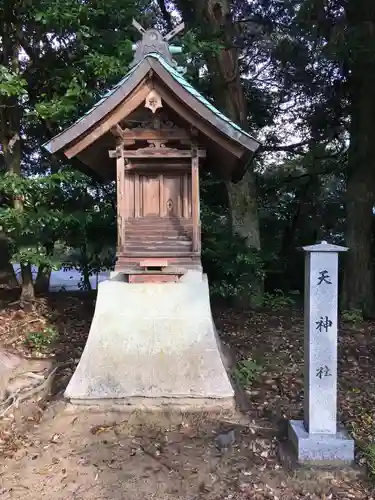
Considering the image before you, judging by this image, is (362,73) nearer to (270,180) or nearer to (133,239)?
(270,180)

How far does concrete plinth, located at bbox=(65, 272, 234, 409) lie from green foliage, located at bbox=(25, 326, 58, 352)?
2.22 meters

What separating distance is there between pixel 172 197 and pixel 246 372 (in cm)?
279

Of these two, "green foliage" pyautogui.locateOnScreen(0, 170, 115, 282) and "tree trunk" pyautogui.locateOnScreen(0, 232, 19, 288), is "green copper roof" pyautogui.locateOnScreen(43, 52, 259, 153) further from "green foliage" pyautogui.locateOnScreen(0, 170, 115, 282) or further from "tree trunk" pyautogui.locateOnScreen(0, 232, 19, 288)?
"tree trunk" pyautogui.locateOnScreen(0, 232, 19, 288)

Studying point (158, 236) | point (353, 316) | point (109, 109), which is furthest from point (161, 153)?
point (353, 316)

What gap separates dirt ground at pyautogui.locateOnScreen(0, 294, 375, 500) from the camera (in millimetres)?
3869

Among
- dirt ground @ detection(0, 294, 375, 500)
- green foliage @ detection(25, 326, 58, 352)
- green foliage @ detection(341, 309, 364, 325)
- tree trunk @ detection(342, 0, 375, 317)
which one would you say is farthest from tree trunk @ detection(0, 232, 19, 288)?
tree trunk @ detection(342, 0, 375, 317)

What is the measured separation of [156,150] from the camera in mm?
5820

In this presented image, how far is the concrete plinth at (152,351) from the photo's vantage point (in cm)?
508

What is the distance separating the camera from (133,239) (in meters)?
5.95

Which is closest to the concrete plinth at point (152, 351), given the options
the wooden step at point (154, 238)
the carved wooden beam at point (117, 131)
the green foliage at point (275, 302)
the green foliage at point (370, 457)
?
the wooden step at point (154, 238)

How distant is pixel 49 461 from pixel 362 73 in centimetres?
929

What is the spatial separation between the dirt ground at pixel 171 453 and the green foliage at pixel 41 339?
3.00 ft

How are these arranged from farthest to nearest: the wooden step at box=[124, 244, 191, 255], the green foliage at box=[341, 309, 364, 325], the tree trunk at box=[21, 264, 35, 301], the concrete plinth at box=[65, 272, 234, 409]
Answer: the green foliage at box=[341, 309, 364, 325], the tree trunk at box=[21, 264, 35, 301], the wooden step at box=[124, 244, 191, 255], the concrete plinth at box=[65, 272, 234, 409]

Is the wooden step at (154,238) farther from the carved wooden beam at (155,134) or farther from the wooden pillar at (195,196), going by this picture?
the carved wooden beam at (155,134)
